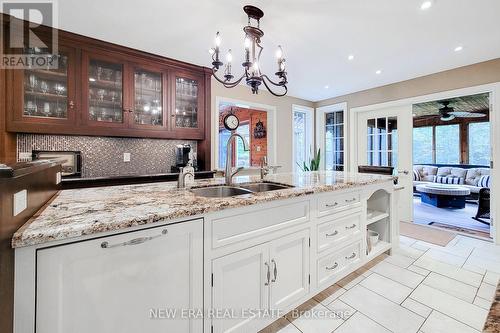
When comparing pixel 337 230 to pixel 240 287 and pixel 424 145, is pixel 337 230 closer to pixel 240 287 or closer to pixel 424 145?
pixel 240 287

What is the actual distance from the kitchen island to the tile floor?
197 mm

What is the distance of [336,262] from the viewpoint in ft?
6.06

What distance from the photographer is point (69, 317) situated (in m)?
0.80

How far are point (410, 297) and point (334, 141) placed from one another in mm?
3693

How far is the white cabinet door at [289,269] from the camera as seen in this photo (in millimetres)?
1406

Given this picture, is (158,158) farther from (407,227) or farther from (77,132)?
(407,227)

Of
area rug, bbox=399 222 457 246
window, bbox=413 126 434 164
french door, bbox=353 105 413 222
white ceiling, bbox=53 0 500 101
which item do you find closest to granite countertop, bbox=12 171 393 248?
white ceiling, bbox=53 0 500 101

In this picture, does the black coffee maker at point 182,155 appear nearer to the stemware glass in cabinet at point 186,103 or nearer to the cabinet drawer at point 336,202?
the stemware glass in cabinet at point 186,103

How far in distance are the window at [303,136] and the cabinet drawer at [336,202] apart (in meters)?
3.18

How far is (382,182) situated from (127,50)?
10.7 ft

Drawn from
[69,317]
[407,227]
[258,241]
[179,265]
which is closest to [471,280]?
[407,227]

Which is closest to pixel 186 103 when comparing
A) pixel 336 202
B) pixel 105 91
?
pixel 105 91

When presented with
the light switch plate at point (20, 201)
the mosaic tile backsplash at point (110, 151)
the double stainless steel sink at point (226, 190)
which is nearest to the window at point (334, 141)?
the mosaic tile backsplash at point (110, 151)

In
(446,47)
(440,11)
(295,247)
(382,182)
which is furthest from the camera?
(446,47)
